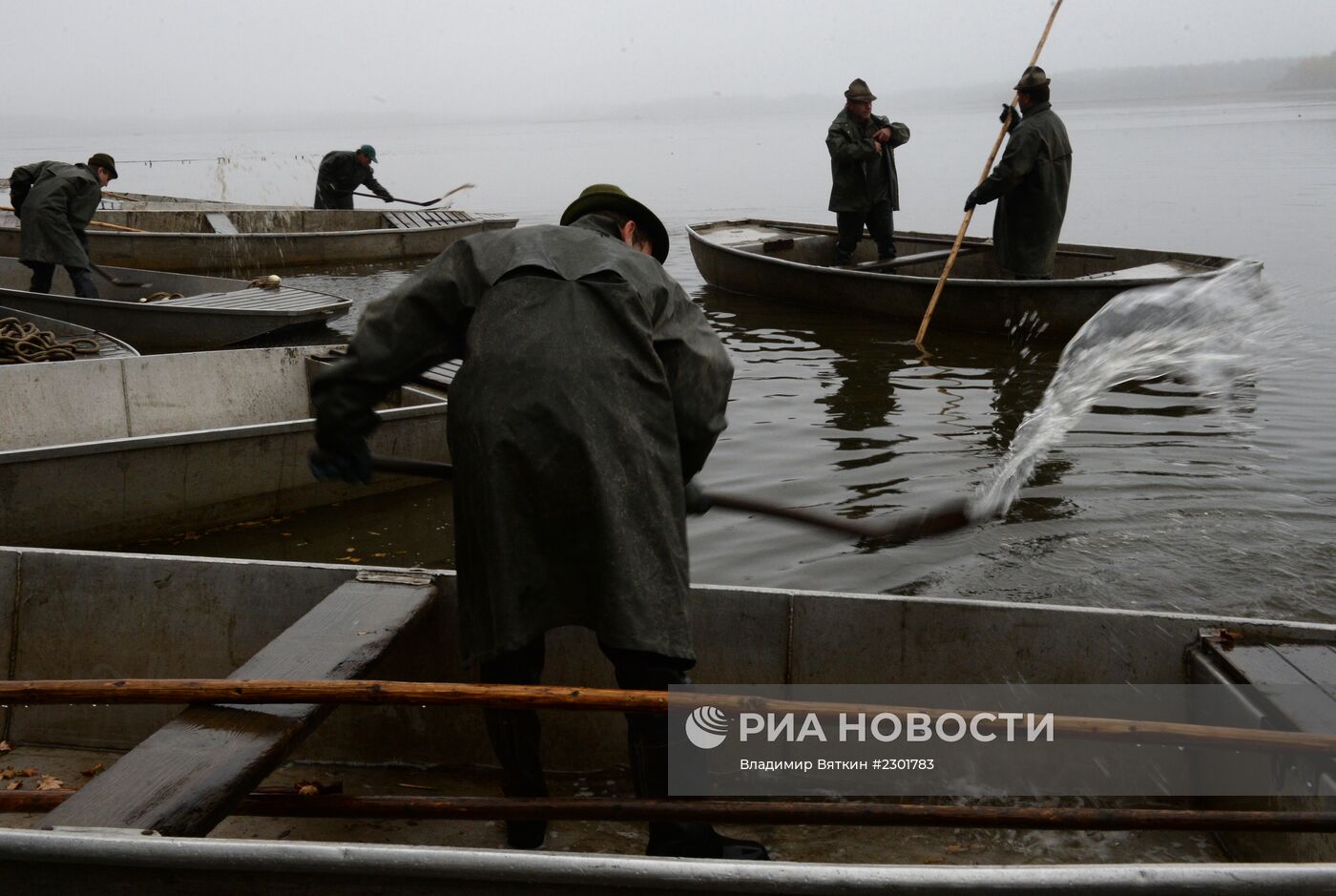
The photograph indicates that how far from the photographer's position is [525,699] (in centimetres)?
294

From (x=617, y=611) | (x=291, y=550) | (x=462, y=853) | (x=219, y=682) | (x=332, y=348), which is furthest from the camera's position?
(x=332, y=348)

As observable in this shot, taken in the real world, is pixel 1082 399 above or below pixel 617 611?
below

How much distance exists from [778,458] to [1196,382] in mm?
4424

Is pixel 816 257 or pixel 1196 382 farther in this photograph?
pixel 816 257

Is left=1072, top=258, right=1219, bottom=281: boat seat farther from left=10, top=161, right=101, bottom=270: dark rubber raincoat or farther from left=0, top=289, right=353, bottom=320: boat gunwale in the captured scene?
left=10, top=161, right=101, bottom=270: dark rubber raincoat

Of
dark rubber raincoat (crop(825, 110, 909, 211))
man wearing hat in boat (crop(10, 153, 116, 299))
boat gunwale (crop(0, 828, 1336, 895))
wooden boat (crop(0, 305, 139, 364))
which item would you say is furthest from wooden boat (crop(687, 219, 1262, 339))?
boat gunwale (crop(0, 828, 1336, 895))

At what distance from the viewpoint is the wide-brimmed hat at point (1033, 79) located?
9984 millimetres

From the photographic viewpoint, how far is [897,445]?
28.0 feet

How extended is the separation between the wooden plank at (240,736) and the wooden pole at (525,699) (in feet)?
0.34

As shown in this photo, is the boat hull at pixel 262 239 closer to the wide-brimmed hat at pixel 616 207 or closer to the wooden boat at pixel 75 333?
the wooden boat at pixel 75 333

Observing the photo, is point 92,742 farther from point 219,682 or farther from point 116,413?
point 116,413

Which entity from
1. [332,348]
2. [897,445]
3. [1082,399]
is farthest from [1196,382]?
[332,348]

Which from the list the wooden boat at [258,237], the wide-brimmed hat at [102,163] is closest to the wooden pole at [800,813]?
the wide-brimmed hat at [102,163]

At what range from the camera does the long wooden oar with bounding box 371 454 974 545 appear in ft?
11.5
